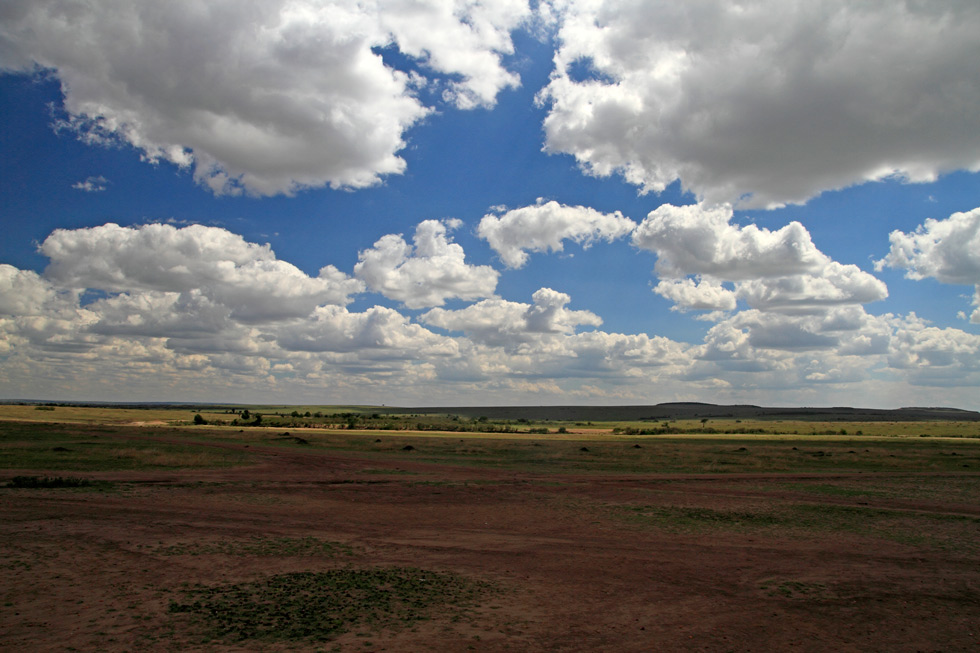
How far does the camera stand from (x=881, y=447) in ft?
205

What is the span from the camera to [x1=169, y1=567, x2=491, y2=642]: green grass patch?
9.41 meters

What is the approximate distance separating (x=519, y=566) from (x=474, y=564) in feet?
3.48

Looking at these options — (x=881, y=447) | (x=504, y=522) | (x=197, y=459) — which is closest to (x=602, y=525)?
(x=504, y=522)

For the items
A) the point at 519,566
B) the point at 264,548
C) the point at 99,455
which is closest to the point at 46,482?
the point at 264,548

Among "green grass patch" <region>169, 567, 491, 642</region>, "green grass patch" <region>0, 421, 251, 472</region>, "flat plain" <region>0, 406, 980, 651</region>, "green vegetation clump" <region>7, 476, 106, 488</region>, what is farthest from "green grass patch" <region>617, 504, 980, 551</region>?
"green grass patch" <region>0, 421, 251, 472</region>

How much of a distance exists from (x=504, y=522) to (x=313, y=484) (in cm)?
1233

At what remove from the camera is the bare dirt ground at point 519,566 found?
9.44 metres

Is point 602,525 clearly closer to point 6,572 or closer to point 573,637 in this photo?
point 573,637

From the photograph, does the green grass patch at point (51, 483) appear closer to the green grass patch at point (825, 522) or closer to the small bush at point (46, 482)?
the small bush at point (46, 482)

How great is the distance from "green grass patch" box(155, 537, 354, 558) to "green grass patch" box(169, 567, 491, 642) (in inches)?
77.9

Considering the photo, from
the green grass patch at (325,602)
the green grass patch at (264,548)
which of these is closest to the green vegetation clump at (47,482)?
the green grass patch at (264,548)

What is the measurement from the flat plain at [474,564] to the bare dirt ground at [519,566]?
0.21 feet

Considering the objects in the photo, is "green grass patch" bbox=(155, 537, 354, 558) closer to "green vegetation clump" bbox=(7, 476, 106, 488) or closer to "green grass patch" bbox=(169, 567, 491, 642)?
"green grass patch" bbox=(169, 567, 491, 642)

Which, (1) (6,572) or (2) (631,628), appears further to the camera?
(1) (6,572)
